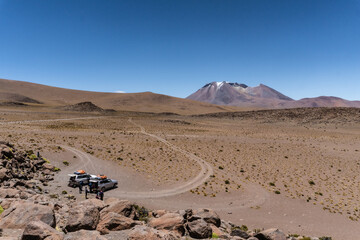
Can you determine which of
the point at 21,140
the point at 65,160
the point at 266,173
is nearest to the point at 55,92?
the point at 21,140

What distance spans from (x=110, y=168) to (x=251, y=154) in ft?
70.8

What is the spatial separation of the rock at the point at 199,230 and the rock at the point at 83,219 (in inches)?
159

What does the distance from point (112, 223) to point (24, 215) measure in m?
3.22

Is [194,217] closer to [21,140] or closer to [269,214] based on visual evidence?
[269,214]

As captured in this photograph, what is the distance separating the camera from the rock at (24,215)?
26.2 ft

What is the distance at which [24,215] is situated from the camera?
8.26m

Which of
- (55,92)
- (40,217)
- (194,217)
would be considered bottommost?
(194,217)

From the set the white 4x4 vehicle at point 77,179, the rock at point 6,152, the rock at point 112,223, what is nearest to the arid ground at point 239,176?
the white 4x4 vehicle at point 77,179

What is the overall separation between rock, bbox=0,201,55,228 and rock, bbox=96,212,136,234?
1.81 m

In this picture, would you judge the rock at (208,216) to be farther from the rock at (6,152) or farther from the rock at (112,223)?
the rock at (6,152)

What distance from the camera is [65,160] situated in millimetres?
26781

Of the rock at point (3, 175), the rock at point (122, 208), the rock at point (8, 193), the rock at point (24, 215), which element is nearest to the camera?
the rock at point (24, 215)

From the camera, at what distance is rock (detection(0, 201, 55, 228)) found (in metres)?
7.99

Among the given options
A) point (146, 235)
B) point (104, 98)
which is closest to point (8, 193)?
point (146, 235)
